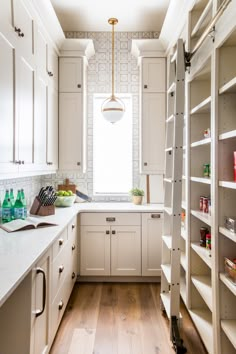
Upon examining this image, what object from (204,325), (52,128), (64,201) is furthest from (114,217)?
(204,325)

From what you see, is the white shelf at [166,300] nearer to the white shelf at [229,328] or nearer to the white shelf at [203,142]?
the white shelf at [229,328]

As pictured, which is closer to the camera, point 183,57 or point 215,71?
point 215,71

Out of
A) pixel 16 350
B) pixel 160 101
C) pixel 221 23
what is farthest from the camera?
pixel 160 101

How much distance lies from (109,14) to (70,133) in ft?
4.67

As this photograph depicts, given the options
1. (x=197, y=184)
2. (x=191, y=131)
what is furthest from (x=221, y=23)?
(x=197, y=184)

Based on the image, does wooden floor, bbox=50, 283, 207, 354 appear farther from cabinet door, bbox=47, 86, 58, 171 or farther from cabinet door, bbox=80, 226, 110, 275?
cabinet door, bbox=47, 86, 58, 171

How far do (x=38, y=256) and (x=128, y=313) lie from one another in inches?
55.7

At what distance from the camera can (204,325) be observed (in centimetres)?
199

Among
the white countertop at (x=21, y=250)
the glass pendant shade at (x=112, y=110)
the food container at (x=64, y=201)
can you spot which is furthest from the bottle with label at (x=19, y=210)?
the glass pendant shade at (x=112, y=110)

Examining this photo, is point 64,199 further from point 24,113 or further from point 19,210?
point 24,113

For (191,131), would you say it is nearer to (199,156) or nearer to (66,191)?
(199,156)

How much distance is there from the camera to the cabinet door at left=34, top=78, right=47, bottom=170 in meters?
2.51

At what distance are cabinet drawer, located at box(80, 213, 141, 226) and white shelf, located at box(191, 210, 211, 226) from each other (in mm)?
1033

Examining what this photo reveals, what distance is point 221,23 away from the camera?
1.56 m
